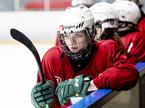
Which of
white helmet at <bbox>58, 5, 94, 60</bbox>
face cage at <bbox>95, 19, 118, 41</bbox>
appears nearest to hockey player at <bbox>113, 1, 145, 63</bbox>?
face cage at <bbox>95, 19, 118, 41</bbox>

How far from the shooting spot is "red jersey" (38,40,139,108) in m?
1.45

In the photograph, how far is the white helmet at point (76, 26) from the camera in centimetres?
158

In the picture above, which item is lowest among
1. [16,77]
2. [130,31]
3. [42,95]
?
[16,77]

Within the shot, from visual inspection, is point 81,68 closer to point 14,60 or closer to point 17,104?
point 17,104

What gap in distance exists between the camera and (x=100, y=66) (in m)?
1.68

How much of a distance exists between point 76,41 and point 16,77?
2105 millimetres

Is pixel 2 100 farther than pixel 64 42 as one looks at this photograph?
Yes

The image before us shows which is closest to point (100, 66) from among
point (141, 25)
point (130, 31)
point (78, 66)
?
point (78, 66)

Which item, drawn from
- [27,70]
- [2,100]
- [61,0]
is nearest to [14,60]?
[27,70]

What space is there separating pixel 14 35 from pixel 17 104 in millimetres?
1334

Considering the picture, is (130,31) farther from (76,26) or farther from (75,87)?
(75,87)

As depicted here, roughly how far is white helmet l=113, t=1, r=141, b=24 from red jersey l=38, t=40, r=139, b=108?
2.70 feet

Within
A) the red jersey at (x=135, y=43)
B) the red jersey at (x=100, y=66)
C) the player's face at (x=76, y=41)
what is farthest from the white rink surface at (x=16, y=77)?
the player's face at (x=76, y=41)

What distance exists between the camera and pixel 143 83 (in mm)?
2025
